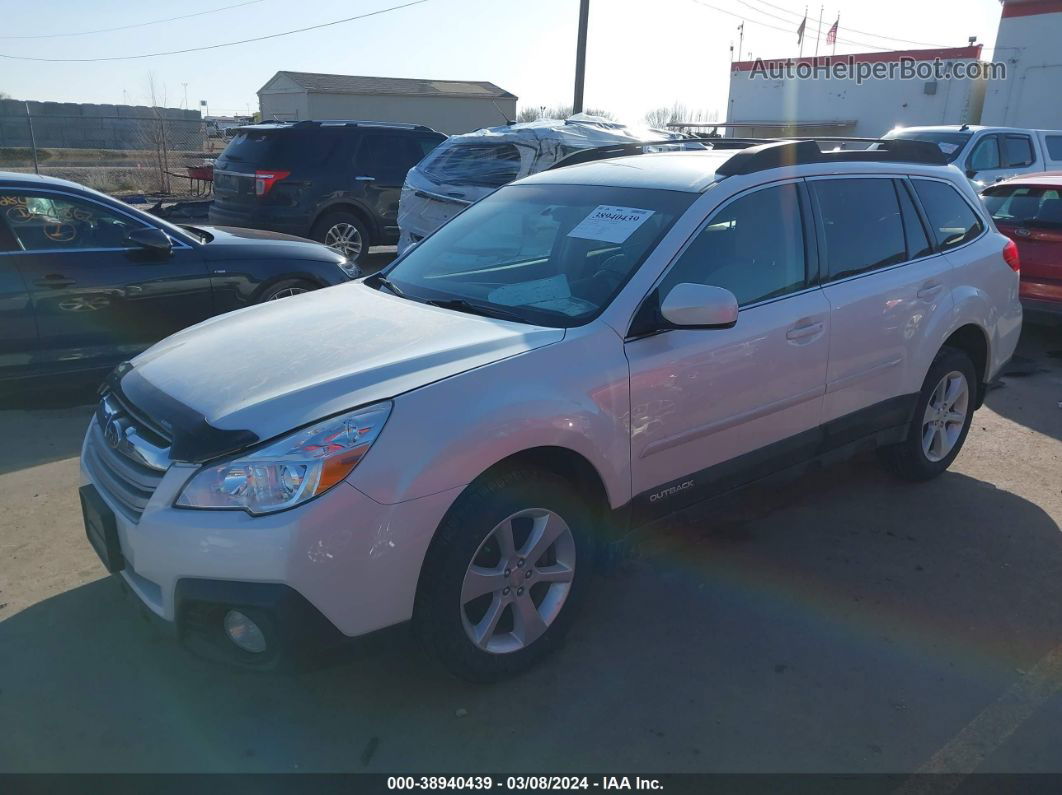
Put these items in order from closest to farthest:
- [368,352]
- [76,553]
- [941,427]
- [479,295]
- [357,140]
→ [368,352] → [479,295] → [76,553] → [941,427] → [357,140]

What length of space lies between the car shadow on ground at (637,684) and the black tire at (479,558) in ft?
0.37

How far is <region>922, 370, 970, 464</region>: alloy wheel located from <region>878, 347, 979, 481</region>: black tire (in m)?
0.02

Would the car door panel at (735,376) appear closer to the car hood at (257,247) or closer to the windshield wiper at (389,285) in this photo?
the windshield wiper at (389,285)

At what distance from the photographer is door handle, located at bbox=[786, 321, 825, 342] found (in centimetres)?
369

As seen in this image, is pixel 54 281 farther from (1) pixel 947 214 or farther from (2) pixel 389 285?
(1) pixel 947 214

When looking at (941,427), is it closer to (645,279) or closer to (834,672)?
(834,672)

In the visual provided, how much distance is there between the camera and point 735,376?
3.49 metres

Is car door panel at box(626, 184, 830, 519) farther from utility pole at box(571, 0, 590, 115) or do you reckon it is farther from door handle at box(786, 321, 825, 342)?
utility pole at box(571, 0, 590, 115)

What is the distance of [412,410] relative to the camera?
8.63 feet

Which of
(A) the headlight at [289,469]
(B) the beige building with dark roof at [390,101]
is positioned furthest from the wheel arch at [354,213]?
(B) the beige building with dark roof at [390,101]

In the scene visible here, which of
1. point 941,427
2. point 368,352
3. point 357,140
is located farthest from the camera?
point 357,140

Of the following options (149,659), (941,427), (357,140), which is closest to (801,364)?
(941,427)

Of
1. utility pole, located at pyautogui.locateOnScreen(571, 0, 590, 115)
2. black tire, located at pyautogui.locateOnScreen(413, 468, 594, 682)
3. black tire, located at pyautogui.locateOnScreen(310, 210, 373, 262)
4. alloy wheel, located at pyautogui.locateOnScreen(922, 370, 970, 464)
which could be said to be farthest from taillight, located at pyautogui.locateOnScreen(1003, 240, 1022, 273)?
utility pole, located at pyautogui.locateOnScreen(571, 0, 590, 115)

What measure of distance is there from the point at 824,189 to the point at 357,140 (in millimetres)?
8185
